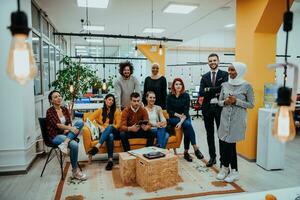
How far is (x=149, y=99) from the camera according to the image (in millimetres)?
4258

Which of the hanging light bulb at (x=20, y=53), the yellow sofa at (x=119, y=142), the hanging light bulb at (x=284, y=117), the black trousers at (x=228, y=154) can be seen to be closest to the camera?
the hanging light bulb at (x=20, y=53)

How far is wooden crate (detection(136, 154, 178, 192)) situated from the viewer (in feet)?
10.2

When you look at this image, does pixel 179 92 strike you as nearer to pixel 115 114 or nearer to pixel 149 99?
pixel 149 99

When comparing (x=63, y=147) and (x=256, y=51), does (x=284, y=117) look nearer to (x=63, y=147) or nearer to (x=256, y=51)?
(x=63, y=147)

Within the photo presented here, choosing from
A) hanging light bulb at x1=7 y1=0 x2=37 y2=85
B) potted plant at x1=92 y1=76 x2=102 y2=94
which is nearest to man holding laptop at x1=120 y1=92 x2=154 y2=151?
hanging light bulb at x1=7 y1=0 x2=37 y2=85

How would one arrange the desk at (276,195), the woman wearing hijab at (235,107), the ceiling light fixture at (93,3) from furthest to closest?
the ceiling light fixture at (93,3)
the woman wearing hijab at (235,107)
the desk at (276,195)

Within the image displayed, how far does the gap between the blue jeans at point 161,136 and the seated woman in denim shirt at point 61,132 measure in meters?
1.30

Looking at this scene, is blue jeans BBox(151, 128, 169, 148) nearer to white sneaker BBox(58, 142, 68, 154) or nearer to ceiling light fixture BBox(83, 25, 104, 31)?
white sneaker BBox(58, 142, 68, 154)

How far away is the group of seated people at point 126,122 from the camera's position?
11.8 feet

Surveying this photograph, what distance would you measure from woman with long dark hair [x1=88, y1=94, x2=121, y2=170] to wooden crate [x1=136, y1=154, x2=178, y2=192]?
0.81 metres

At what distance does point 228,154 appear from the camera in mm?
3461

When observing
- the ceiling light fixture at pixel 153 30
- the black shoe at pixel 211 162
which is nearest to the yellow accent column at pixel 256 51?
the black shoe at pixel 211 162

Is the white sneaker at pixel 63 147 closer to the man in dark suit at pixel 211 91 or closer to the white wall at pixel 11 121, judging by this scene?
the white wall at pixel 11 121

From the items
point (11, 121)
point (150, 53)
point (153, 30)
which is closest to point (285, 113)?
point (11, 121)
